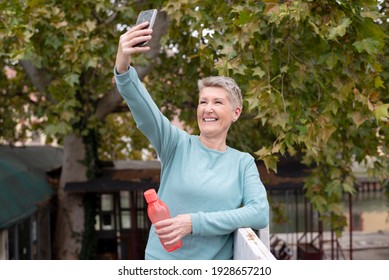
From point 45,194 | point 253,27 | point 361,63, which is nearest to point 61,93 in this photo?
point 45,194

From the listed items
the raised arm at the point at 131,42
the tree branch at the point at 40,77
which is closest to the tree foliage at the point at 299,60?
the raised arm at the point at 131,42

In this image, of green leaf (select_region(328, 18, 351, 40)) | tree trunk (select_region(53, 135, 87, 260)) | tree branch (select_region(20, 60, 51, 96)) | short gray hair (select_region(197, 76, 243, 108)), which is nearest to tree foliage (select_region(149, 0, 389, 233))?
green leaf (select_region(328, 18, 351, 40))

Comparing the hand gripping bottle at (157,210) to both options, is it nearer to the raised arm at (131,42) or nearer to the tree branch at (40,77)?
the raised arm at (131,42)

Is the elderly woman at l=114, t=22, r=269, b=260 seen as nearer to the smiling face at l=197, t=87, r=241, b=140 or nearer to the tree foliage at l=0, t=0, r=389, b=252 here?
the smiling face at l=197, t=87, r=241, b=140

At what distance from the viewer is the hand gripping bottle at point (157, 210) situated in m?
2.24

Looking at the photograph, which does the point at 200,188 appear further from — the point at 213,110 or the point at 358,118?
the point at 358,118

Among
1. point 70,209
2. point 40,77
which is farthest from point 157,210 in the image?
point 70,209

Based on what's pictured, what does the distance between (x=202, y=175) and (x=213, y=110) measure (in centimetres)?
34

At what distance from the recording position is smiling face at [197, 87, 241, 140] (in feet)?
8.11

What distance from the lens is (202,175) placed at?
2387mm

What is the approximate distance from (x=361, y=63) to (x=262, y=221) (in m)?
2.55

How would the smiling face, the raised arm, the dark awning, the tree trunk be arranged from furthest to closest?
the tree trunk → the dark awning → the smiling face → the raised arm

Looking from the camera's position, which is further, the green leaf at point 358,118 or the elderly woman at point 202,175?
the green leaf at point 358,118

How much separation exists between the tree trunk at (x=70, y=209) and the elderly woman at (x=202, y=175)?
27.4 ft
